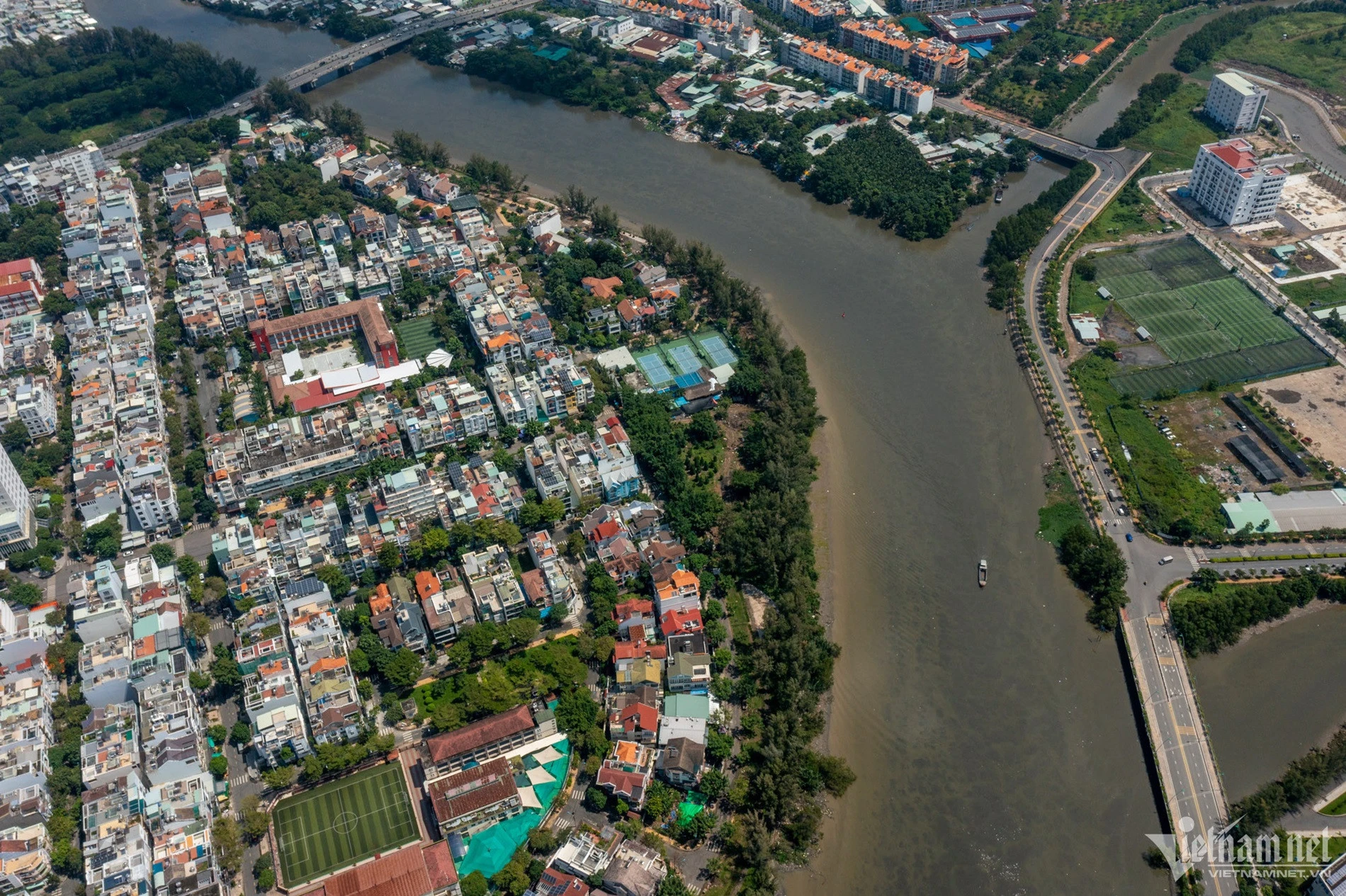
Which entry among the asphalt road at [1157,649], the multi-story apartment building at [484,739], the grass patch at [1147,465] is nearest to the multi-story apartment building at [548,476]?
the multi-story apartment building at [484,739]

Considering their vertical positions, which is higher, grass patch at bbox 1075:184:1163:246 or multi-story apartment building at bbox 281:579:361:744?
grass patch at bbox 1075:184:1163:246

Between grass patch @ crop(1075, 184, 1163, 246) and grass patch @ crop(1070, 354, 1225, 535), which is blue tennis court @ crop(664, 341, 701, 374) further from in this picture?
grass patch @ crop(1075, 184, 1163, 246)

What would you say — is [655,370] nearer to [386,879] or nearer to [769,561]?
[769,561]

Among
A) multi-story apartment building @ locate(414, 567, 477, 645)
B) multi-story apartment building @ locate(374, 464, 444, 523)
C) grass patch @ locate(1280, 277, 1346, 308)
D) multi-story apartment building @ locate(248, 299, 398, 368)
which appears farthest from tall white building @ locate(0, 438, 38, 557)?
grass patch @ locate(1280, 277, 1346, 308)

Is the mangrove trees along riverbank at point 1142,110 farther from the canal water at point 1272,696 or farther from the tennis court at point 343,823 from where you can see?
the tennis court at point 343,823

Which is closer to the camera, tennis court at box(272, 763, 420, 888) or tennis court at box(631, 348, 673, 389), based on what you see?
tennis court at box(272, 763, 420, 888)

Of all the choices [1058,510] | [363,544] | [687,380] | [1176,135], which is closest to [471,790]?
[363,544]
